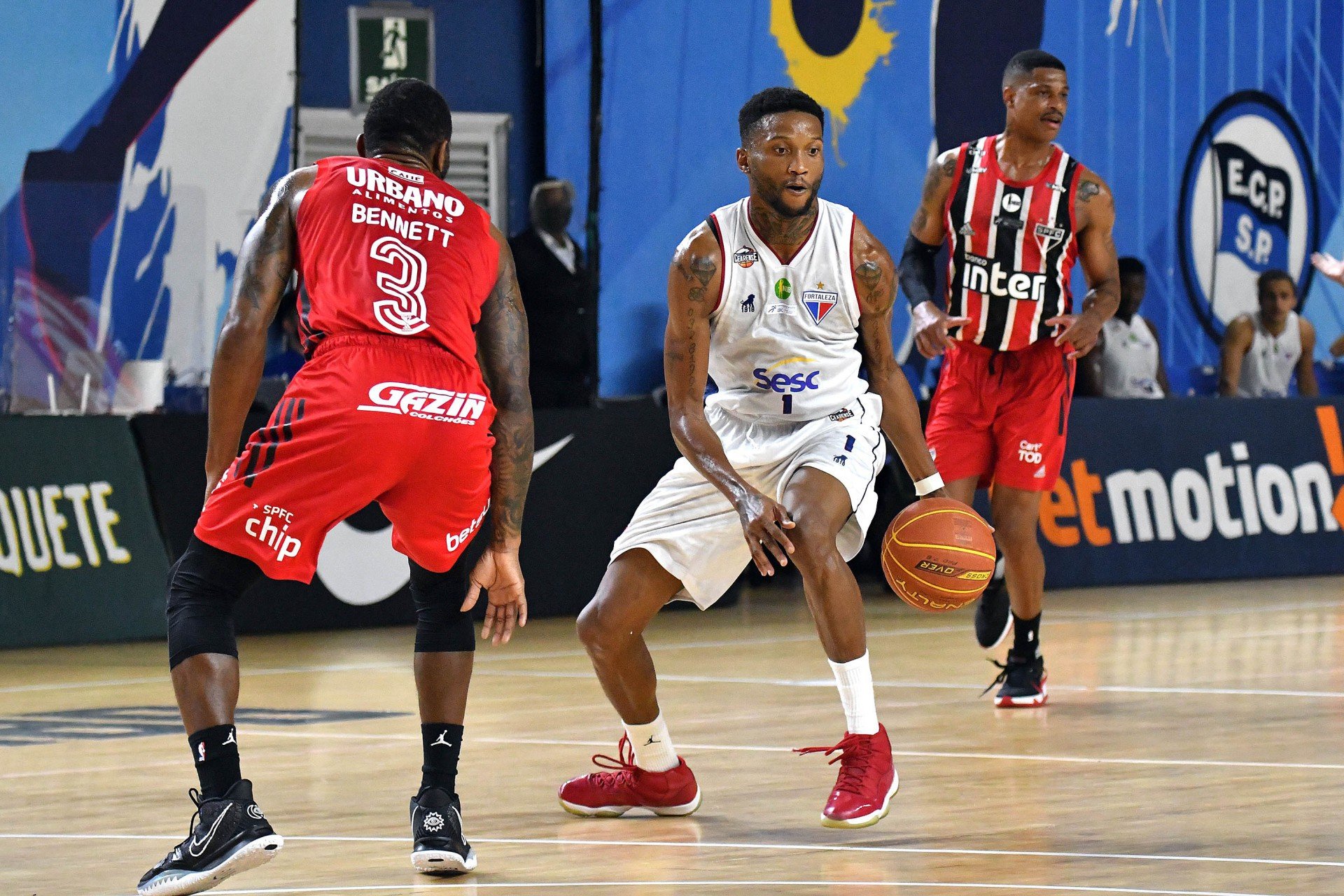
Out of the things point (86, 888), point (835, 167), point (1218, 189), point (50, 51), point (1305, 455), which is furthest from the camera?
point (1218, 189)

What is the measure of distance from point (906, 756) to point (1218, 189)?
11742 millimetres

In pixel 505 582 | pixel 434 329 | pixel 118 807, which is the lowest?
pixel 118 807

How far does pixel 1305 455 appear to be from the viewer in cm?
1359

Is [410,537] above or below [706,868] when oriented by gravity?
above

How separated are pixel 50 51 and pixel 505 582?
894 centimetres

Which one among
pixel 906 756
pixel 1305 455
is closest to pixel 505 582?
pixel 906 756

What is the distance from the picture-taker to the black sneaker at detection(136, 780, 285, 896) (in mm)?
4133

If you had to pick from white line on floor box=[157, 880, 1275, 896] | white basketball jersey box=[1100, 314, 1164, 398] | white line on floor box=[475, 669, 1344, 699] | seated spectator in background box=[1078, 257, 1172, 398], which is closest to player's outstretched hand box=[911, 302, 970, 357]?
white line on floor box=[475, 669, 1344, 699]

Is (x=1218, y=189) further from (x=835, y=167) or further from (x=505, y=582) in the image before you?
(x=505, y=582)

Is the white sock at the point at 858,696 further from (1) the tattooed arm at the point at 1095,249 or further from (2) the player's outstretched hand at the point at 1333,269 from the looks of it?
(2) the player's outstretched hand at the point at 1333,269

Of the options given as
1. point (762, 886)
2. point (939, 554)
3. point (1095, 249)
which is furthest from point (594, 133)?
point (762, 886)

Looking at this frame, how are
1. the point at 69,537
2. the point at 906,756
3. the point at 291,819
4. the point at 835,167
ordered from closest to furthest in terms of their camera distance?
the point at 291,819 → the point at 906,756 → the point at 69,537 → the point at 835,167

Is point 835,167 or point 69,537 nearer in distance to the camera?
point 69,537

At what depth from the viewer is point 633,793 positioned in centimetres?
549
